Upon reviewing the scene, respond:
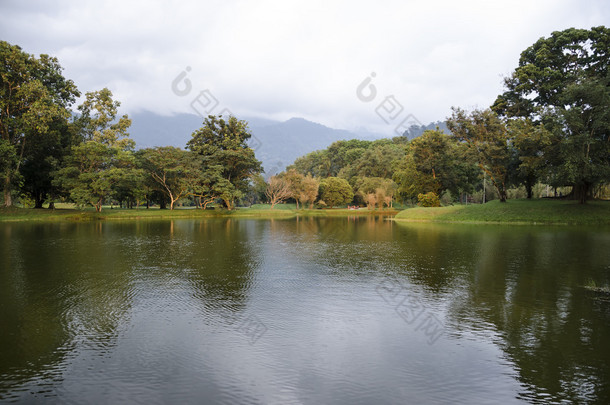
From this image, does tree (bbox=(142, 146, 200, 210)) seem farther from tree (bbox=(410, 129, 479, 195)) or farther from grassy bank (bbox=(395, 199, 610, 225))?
tree (bbox=(410, 129, 479, 195))

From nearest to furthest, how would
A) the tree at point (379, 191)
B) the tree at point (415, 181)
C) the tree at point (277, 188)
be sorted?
the tree at point (415, 181)
the tree at point (277, 188)
the tree at point (379, 191)

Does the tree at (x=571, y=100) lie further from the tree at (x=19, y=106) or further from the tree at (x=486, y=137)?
the tree at (x=19, y=106)

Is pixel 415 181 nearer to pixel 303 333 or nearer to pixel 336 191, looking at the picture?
pixel 336 191

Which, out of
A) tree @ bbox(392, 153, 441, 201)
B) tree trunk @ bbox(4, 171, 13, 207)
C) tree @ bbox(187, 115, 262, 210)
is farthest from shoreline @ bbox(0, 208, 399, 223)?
tree @ bbox(392, 153, 441, 201)

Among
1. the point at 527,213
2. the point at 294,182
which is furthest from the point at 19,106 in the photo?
the point at 527,213

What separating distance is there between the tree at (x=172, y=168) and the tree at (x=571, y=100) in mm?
44565

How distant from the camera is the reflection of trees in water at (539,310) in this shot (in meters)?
5.51

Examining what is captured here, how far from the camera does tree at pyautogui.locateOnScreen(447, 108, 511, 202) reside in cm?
4416

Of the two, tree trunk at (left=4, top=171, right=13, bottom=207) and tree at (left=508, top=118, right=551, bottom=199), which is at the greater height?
tree at (left=508, top=118, right=551, bottom=199)

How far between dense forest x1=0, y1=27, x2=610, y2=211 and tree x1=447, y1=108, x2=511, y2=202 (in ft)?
0.41

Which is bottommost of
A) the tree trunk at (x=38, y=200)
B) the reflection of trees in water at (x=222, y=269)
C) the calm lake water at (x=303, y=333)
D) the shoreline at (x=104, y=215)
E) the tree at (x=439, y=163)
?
the calm lake water at (x=303, y=333)

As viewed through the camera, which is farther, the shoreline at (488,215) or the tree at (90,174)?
the tree at (90,174)

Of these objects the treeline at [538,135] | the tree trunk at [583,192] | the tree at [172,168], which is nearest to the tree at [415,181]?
the treeline at [538,135]

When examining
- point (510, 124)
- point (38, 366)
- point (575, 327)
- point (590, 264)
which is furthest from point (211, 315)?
point (510, 124)
